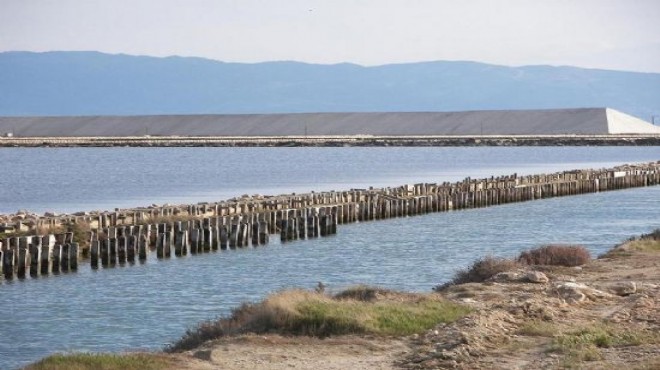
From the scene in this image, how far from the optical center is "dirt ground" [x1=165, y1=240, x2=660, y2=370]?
50.9ft

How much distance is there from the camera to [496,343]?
54.9ft

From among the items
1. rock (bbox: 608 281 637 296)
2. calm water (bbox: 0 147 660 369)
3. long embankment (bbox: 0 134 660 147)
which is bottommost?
calm water (bbox: 0 147 660 369)

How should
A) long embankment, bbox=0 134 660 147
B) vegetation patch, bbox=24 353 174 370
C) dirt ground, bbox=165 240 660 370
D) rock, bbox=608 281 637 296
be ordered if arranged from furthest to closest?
1. long embankment, bbox=0 134 660 147
2. rock, bbox=608 281 637 296
3. dirt ground, bbox=165 240 660 370
4. vegetation patch, bbox=24 353 174 370

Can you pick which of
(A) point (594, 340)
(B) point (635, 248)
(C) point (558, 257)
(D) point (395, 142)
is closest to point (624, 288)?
(A) point (594, 340)

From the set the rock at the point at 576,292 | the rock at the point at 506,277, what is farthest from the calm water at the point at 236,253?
the rock at the point at 576,292

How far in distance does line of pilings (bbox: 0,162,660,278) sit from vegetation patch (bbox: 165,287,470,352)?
41.6 feet

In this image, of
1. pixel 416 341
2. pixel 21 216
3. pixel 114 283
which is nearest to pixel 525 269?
pixel 416 341

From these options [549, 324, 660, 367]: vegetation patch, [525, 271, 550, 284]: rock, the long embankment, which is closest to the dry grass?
[525, 271, 550, 284]: rock

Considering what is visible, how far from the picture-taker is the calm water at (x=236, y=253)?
23.7 m

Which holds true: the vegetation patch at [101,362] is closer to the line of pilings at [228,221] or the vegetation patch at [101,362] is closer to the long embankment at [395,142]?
the line of pilings at [228,221]

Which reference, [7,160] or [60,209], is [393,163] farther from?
[60,209]

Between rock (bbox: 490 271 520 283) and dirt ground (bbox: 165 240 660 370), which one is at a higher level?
rock (bbox: 490 271 520 283)

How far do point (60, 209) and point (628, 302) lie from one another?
3665 cm

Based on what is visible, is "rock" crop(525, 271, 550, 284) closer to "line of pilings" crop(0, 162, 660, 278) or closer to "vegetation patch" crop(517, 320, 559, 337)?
"vegetation patch" crop(517, 320, 559, 337)
